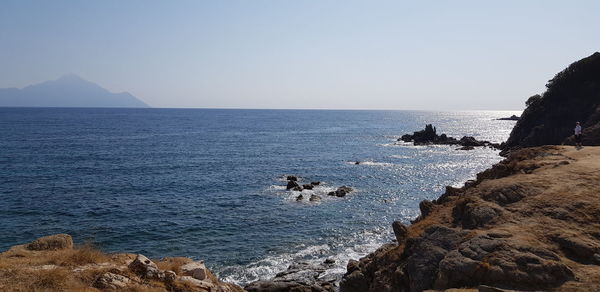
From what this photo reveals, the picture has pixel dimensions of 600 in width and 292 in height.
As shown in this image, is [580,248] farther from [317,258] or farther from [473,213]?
[317,258]

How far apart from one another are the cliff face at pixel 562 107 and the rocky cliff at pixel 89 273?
245ft

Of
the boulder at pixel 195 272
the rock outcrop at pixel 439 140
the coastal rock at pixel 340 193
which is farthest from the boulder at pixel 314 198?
the rock outcrop at pixel 439 140

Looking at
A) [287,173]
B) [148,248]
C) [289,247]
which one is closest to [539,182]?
[289,247]

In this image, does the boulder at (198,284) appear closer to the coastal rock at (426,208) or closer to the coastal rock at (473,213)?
the coastal rock at (473,213)

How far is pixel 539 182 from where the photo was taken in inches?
742

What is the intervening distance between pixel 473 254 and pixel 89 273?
525 inches

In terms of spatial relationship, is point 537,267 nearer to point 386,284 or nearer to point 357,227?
point 386,284

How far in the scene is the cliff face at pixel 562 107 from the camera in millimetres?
74375

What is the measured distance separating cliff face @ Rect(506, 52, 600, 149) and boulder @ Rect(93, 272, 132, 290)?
77.2 m

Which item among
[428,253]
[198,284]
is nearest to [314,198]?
[428,253]

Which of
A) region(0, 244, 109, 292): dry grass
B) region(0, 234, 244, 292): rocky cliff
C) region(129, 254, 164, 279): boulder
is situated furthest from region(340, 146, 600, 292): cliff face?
region(0, 244, 109, 292): dry grass

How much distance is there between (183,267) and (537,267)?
1291 centimetres

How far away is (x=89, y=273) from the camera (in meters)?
13.9

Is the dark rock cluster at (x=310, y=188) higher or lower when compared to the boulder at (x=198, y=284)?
lower
